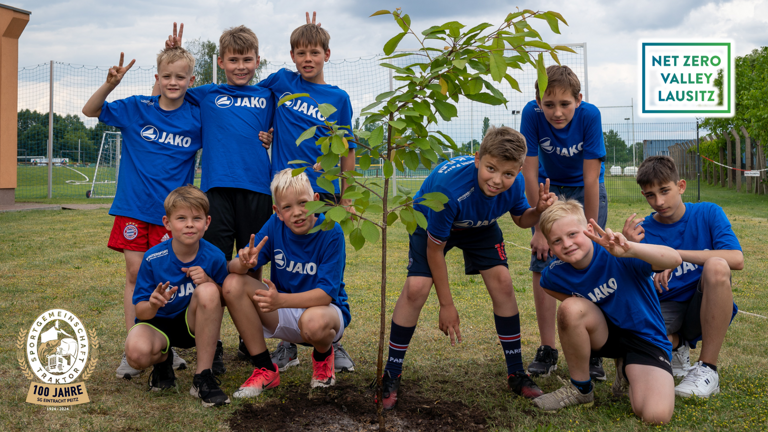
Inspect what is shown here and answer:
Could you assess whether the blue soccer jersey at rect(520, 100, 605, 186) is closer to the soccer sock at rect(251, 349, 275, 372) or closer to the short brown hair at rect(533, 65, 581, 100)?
the short brown hair at rect(533, 65, 581, 100)

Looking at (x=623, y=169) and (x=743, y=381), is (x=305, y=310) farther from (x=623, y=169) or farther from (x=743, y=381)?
(x=623, y=169)

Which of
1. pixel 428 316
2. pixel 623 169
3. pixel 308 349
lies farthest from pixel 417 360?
pixel 623 169

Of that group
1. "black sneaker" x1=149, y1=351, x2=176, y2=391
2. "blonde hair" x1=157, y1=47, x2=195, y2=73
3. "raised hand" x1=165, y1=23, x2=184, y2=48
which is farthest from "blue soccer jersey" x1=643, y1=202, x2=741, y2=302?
"raised hand" x1=165, y1=23, x2=184, y2=48

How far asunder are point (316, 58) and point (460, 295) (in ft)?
10.1

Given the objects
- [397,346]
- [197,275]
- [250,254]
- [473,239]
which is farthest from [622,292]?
[197,275]

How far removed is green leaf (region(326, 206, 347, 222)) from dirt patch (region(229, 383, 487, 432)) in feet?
4.07

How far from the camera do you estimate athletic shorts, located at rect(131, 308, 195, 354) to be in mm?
3223

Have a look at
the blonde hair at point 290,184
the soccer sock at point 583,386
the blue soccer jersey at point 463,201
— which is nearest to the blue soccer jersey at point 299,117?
the blonde hair at point 290,184

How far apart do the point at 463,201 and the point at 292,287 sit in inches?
46.8

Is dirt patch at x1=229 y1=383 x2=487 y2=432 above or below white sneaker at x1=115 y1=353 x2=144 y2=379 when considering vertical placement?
below

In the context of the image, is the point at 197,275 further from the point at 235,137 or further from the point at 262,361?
the point at 235,137

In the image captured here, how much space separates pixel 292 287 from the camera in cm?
335

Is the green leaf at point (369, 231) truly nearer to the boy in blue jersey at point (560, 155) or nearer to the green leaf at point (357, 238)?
the green leaf at point (357, 238)

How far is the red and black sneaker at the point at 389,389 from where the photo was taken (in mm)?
3018
